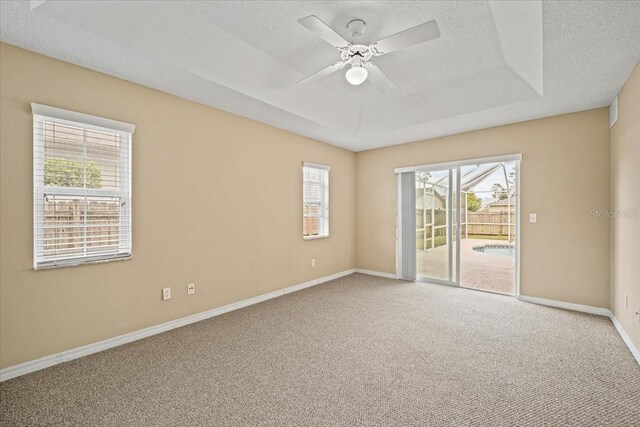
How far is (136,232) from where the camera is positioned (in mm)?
2916

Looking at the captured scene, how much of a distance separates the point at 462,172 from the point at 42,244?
524 centimetres

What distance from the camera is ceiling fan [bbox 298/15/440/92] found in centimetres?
186

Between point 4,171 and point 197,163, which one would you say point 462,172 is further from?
point 4,171

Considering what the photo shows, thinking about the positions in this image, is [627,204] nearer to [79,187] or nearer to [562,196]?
[562,196]

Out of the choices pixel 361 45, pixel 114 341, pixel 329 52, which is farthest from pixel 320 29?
pixel 114 341

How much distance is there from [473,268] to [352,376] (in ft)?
13.3

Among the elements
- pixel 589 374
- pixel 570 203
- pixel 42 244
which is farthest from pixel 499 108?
pixel 42 244

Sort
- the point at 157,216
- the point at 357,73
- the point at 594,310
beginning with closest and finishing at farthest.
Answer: the point at 357,73 < the point at 157,216 < the point at 594,310

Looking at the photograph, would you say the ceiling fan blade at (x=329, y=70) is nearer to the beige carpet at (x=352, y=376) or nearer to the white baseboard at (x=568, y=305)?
the beige carpet at (x=352, y=376)

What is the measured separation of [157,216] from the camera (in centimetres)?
306

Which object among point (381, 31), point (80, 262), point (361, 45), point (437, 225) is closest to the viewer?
point (361, 45)

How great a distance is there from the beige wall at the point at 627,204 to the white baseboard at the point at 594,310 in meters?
0.07

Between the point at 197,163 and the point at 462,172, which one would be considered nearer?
the point at 197,163

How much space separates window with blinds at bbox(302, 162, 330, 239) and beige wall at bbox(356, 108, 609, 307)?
2253mm
